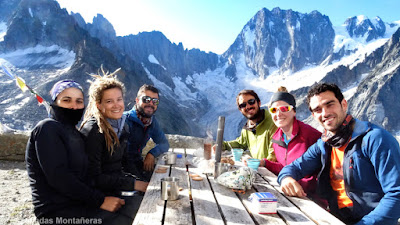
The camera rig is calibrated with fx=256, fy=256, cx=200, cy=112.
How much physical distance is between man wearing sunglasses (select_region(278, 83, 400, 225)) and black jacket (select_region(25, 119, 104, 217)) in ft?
6.36

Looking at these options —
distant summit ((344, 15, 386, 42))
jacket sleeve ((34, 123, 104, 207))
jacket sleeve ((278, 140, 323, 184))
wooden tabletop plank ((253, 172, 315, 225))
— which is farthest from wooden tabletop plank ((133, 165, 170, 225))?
distant summit ((344, 15, 386, 42))

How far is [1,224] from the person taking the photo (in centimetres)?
338

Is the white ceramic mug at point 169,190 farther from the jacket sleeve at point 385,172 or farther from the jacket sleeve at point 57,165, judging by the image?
the jacket sleeve at point 385,172

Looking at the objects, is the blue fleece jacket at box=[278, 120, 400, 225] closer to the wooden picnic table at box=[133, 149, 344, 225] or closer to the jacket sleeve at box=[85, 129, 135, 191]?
the wooden picnic table at box=[133, 149, 344, 225]

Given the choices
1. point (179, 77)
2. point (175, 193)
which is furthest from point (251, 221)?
point (179, 77)

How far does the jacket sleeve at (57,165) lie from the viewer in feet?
7.39

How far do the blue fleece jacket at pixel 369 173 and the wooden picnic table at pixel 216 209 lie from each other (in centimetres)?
47

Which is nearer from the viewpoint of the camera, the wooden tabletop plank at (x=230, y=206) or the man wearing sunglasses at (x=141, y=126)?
the wooden tabletop plank at (x=230, y=206)

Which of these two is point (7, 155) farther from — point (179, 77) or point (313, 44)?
point (313, 44)

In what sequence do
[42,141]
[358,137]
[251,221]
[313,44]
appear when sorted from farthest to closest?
[313,44] < [358,137] < [42,141] < [251,221]

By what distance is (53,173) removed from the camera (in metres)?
2.26

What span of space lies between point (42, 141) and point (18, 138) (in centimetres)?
531

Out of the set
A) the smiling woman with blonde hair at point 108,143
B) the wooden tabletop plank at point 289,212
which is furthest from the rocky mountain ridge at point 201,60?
the wooden tabletop plank at point 289,212

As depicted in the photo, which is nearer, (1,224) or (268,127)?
(1,224)
